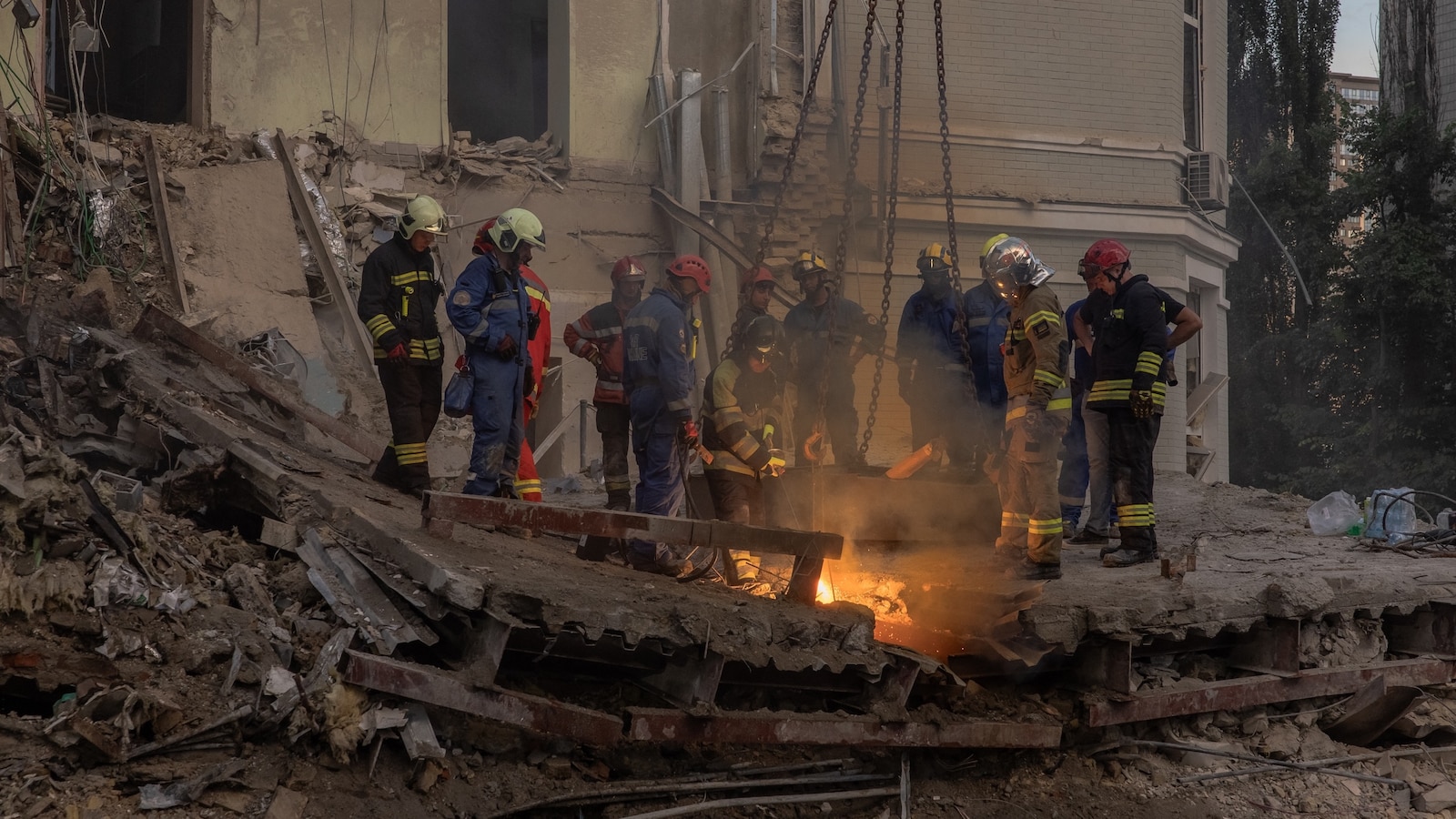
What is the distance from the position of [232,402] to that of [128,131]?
4.30 m

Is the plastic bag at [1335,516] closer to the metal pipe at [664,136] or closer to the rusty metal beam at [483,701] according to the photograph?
the metal pipe at [664,136]

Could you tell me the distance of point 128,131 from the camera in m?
11.7

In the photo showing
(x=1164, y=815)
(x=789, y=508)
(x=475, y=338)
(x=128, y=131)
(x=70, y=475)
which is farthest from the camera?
(x=128, y=131)

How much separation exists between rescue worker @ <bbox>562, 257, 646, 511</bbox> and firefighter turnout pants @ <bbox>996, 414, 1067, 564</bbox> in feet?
8.76

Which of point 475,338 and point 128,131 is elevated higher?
point 128,131

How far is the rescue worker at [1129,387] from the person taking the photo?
7895 mm

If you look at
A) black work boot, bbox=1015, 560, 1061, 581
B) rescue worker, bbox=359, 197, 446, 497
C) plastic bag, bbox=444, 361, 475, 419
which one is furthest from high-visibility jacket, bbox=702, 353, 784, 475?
rescue worker, bbox=359, 197, 446, 497

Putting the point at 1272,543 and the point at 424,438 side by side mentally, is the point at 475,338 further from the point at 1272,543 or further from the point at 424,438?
the point at 1272,543

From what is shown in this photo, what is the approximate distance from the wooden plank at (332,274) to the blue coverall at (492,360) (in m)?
4.07

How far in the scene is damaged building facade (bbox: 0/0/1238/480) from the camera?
1277 centimetres

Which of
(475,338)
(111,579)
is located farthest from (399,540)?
(475,338)

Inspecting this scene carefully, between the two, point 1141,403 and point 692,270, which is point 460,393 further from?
point 1141,403

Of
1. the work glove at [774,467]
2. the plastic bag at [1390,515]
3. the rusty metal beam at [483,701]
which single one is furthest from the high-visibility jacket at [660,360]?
the plastic bag at [1390,515]

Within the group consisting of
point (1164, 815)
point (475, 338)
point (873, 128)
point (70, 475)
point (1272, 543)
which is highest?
point (873, 128)
